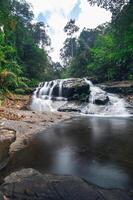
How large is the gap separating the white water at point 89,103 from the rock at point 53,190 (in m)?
11.4

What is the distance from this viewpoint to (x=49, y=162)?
239 inches

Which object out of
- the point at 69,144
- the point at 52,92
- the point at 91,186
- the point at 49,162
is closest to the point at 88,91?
the point at 52,92

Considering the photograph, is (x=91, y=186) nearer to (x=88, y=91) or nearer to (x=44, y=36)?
(x=88, y=91)

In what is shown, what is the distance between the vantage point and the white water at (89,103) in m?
16.2

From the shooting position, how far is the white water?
53.1 ft

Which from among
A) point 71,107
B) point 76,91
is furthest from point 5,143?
point 76,91

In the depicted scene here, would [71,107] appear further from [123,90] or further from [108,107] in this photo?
[123,90]

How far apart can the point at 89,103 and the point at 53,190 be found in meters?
14.3

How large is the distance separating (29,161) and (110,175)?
206 cm

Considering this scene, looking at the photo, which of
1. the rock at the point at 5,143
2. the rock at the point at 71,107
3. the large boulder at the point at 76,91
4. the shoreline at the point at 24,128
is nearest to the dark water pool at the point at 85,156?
the rock at the point at 5,143

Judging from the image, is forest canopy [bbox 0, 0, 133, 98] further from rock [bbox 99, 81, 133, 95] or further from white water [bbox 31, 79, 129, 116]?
rock [bbox 99, 81, 133, 95]

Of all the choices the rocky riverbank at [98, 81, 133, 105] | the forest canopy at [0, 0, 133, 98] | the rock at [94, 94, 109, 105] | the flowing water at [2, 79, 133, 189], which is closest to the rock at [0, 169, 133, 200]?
the flowing water at [2, 79, 133, 189]

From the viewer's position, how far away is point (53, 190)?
411cm

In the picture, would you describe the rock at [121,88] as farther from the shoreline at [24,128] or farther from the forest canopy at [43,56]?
the shoreline at [24,128]
